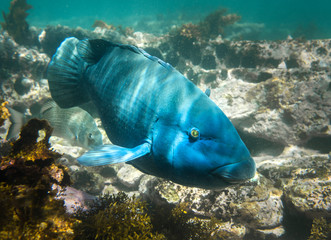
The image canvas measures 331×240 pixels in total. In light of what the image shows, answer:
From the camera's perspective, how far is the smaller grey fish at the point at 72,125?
5176 mm

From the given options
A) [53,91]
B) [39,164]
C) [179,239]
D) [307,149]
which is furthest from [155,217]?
[307,149]

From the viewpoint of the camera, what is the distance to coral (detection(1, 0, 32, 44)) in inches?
396

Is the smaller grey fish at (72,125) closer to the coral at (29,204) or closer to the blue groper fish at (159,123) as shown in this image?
the coral at (29,204)

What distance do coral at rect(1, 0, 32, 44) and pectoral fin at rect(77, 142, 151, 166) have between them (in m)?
12.2

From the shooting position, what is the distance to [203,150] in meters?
1.32

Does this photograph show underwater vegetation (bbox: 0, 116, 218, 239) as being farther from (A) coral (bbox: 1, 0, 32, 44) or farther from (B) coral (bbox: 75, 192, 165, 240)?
(A) coral (bbox: 1, 0, 32, 44)

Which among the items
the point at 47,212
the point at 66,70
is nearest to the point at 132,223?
the point at 47,212

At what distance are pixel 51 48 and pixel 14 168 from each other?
10.0m

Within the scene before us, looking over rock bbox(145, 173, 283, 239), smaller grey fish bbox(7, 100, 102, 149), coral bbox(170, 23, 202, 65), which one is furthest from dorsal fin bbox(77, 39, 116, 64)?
coral bbox(170, 23, 202, 65)

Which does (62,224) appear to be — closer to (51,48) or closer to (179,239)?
(179,239)

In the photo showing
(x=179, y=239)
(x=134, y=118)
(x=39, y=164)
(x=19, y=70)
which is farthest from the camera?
(x=19, y=70)

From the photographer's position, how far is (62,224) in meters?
1.83

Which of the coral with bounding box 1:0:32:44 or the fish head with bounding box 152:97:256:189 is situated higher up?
the coral with bounding box 1:0:32:44

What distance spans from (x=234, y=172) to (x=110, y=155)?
911 millimetres
